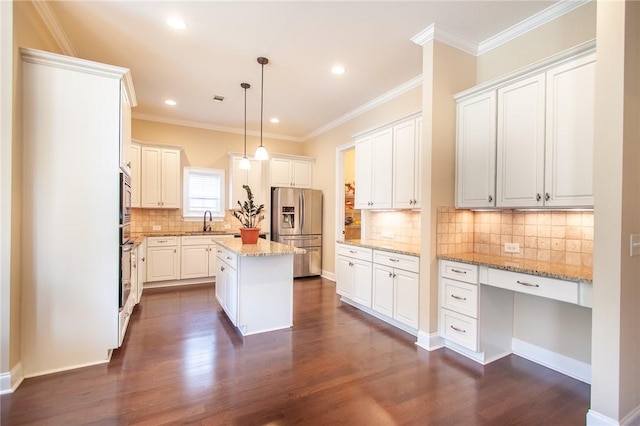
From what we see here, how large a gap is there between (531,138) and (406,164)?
128 centimetres

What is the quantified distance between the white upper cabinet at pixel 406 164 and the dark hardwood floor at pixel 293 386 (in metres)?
1.53

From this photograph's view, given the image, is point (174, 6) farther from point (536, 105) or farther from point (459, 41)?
point (536, 105)

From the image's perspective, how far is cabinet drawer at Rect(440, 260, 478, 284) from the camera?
8.60 feet

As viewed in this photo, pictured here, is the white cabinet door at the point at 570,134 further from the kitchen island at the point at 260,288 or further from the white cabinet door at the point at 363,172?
the kitchen island at the point at 260,288

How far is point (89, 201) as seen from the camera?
8.16 ft

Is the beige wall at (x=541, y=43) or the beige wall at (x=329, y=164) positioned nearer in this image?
the beige wall at (x=541, y=43)

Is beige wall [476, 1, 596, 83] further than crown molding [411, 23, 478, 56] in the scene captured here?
No

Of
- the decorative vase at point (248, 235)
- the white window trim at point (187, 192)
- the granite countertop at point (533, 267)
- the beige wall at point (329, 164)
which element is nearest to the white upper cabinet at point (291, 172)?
the beige wall at point (329, 164)

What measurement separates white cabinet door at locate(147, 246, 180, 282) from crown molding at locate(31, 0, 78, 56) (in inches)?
116

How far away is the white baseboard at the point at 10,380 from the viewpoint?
2.09 m

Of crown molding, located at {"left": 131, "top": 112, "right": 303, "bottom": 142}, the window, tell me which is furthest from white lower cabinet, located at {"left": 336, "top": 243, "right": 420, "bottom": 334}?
crown molding, located at {"left": 131, "top": 112, "right": 303, "bottom": 142}

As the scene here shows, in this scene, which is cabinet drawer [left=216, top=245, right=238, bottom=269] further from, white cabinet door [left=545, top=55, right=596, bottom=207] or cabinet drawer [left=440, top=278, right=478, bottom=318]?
white cabinet door [left=545, top=55, right=596, bottom=207]

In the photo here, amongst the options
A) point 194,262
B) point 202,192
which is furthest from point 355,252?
point 202,192

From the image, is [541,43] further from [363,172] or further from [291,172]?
[291,172]
